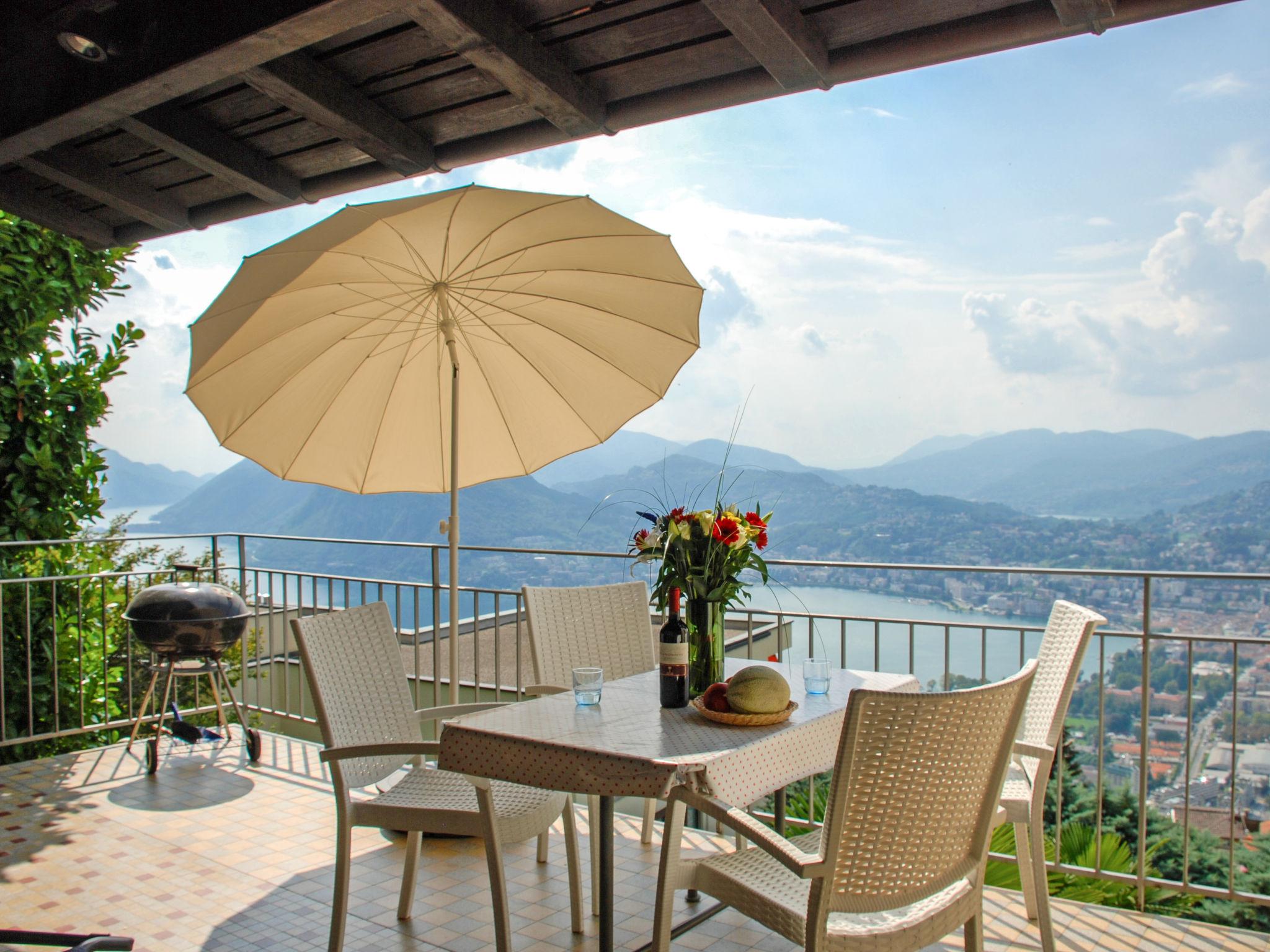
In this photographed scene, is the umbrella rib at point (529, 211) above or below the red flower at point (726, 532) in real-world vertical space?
above

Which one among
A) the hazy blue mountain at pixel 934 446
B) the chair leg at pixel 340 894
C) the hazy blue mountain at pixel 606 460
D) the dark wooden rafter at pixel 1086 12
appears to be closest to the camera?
the dark wooden rafter at pixel 1086 12

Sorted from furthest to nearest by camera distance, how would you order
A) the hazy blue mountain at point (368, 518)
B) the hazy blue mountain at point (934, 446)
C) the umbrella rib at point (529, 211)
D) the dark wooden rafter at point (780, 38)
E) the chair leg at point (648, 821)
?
the hazy blue mountain at point (934, 446) → the hazy blue mountain at point (368, 518) → the chair leg at point (648, 821) → the umbrella rib at point (529, 211) → the dark wooden rafter at point (780, 38)

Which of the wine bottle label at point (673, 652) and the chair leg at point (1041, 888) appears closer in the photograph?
the wine bottle label at point (673, 652)

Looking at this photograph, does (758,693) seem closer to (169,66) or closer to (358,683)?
(358,683)

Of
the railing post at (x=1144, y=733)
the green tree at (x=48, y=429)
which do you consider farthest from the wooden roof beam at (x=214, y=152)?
the green tree at (x=48, y=429)

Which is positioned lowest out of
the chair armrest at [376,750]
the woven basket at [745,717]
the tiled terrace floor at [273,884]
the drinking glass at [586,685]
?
the tiled terrace floor at [273,884]

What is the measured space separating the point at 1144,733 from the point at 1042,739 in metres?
0.75

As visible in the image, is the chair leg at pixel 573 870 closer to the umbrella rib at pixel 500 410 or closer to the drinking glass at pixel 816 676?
the drinking glass at pixel 816 676

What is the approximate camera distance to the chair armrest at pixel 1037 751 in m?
2.68

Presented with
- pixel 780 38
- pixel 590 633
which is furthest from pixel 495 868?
pixel 780 38

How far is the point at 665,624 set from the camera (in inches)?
104

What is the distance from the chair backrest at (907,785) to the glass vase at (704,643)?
0.90 meters

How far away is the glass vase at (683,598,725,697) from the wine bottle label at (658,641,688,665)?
9cm

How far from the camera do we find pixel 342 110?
2543 millimetres
